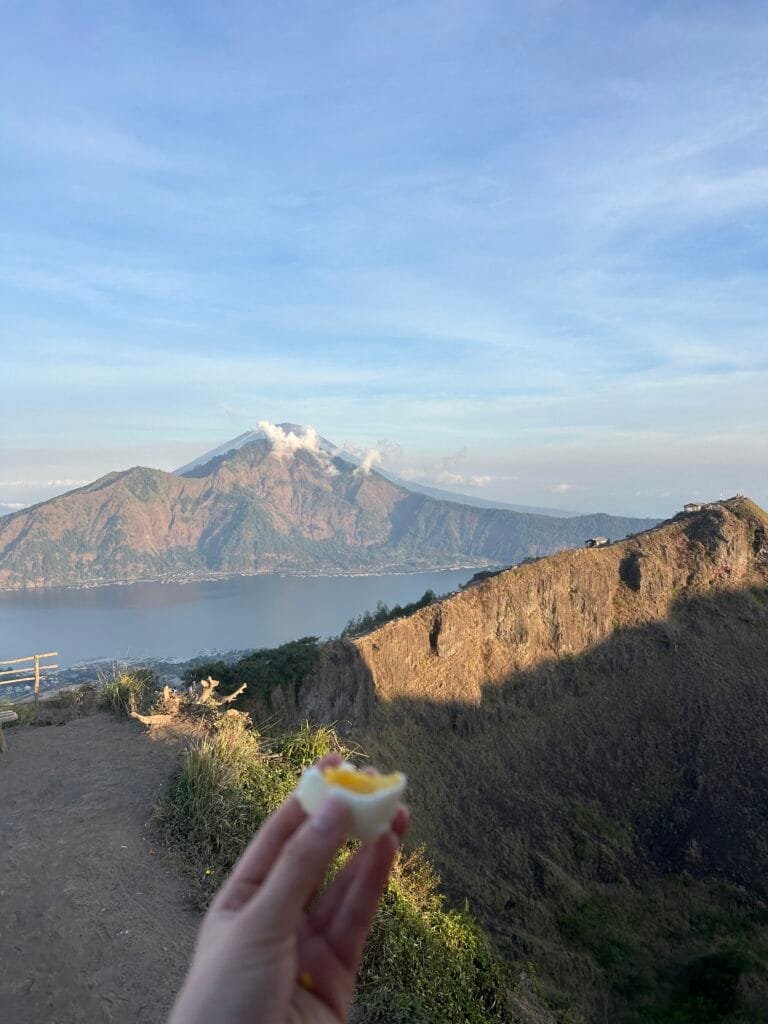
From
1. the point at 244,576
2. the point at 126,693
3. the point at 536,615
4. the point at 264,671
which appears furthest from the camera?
the point at 244,576

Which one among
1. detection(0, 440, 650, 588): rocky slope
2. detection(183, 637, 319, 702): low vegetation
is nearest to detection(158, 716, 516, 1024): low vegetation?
detection(183, 637, 319, 702): low vegetation

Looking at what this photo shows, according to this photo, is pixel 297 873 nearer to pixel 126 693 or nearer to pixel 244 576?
pixel 126 693

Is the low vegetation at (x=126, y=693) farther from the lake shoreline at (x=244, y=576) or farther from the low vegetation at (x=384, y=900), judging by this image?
the lake shoreline at (x=244, y=576)

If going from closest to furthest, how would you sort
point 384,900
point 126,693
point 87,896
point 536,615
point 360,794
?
point 360,794
point 87,896
point 384,900
point 126,693
point 536,615

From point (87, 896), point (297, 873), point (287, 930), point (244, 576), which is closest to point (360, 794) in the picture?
point (297, 873)

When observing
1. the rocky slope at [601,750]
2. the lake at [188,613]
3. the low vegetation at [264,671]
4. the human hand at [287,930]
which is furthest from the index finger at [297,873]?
the lake at [188,613]

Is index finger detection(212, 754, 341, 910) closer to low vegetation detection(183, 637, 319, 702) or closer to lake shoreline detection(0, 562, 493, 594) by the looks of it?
low vegetation detection(183, 637, 319, 702)

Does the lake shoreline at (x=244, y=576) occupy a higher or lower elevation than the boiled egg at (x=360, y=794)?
lower

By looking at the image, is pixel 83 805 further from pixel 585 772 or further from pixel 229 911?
pixel 585 772
